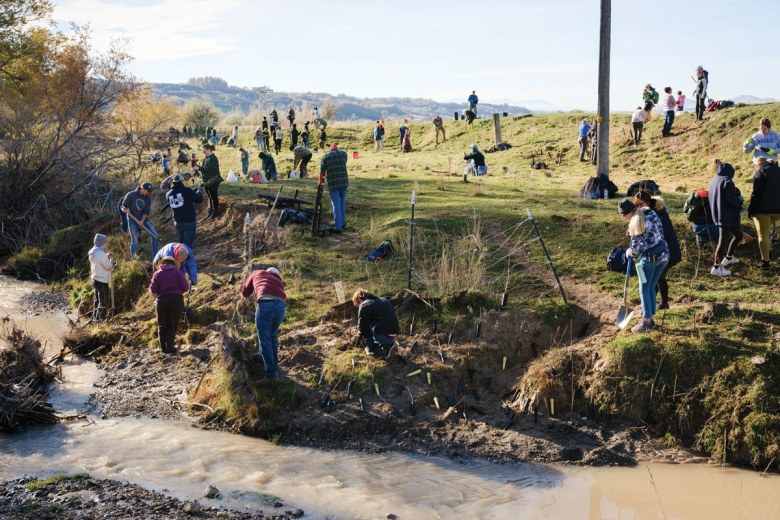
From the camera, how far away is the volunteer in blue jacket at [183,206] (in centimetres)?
1502

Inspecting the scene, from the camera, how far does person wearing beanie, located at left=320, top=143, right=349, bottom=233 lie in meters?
15.3

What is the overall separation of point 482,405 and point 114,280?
832cm

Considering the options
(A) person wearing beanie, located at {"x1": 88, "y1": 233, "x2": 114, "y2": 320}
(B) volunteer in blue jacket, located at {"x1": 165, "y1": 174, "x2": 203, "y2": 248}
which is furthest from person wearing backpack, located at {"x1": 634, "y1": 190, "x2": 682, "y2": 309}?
(A) person wearing beanie, located at {"x1": 88, "y1": 233, "x2": 114, "y2": 320}

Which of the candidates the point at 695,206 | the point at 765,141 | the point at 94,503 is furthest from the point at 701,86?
the point at 94,503

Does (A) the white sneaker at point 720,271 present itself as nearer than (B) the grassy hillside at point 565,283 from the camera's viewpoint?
No

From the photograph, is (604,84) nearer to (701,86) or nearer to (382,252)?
(382,252)

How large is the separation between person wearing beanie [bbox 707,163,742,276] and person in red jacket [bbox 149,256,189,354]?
7.97m

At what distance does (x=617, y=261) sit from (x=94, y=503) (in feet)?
27.0

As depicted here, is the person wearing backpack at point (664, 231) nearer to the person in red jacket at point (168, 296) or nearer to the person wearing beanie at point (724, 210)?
the person wearing beanie at point (724, 210)

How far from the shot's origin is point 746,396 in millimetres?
9242

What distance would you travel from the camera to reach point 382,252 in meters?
14.4

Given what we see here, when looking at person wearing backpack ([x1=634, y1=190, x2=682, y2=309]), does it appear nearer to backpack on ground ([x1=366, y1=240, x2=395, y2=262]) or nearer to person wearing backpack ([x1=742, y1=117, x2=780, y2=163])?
backpack on ground ([x1=366, y1=240, x2=395, y2=262])

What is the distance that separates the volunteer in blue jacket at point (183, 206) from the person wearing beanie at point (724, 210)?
894 centimetres

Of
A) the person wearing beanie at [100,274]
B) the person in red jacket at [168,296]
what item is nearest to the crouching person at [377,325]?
the person in red jacket at [168,296]
